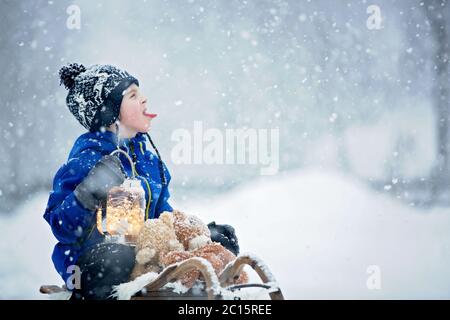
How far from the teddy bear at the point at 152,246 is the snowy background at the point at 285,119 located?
2.48 feet

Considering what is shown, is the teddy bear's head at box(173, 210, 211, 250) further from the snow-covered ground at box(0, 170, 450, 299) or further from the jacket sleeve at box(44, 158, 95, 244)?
the snow-covered ground at box(0, 170, 450, 299)

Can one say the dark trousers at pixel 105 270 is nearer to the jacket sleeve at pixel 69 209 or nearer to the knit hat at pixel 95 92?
the jacket sleeve at pixel 69 209

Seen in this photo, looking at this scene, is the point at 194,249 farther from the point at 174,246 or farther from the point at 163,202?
the point at 163,202

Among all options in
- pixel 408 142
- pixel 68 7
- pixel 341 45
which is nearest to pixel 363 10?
pixel 341 45

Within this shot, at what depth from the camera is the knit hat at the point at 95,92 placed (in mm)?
2461

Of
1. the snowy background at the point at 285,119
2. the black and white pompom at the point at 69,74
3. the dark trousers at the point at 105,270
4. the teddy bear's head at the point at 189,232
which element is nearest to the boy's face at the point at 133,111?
the black and white pompom at the point at 69,74

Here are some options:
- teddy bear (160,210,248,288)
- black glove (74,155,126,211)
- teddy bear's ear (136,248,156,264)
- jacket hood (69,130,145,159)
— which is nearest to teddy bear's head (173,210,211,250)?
teddy bear (160,210,248,288)

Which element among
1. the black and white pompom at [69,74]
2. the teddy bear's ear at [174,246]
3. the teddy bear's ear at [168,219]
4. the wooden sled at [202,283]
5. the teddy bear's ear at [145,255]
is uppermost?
the black and white pompom at [69,74]

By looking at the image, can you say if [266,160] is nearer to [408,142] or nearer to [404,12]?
[408,142]

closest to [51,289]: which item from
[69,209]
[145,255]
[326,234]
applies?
[69,209]

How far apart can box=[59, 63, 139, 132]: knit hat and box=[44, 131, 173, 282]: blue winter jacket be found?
0.07m

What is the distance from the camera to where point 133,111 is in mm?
2535

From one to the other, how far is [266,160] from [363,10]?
88 centimetres

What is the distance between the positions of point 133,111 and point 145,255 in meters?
0.69
